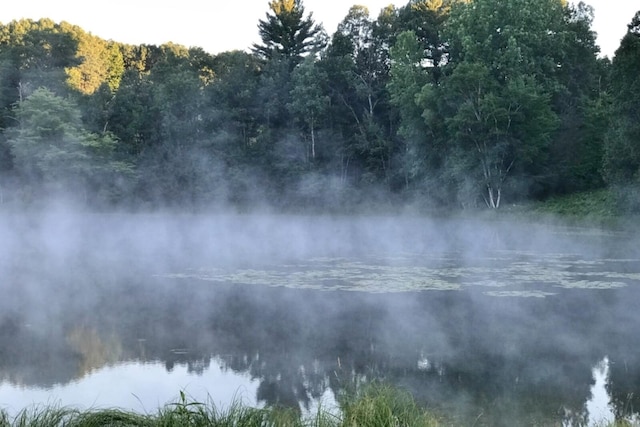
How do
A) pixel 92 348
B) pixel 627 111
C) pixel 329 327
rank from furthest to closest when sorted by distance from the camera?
pixel 627 111
pixel 329 327
pixel 92 348

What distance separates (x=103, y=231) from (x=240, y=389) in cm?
2163

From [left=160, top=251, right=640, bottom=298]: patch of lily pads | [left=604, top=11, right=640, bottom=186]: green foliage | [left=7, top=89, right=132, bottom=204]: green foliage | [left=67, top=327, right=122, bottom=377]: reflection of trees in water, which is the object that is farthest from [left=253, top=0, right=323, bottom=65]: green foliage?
[left=67, top=327, right=122, bottom=377]: reflection of trees in water

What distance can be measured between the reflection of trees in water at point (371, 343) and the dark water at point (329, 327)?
31mm

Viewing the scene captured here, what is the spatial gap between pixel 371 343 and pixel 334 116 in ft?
109

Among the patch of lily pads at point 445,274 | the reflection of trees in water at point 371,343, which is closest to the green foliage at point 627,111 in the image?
the patch of lily pads at point 445,274

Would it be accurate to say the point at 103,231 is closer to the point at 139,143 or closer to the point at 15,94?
the point at 139,143

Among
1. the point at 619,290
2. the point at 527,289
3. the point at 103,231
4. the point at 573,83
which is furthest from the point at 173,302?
the point at 573,83

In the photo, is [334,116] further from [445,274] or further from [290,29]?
[445,274]

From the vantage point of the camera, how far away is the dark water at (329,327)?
668 cm

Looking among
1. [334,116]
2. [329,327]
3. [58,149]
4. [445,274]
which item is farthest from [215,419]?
[58,149]

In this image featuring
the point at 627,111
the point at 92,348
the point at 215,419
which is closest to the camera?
the point at 215,419

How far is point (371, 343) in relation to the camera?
8758 mm

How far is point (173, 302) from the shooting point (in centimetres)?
1146

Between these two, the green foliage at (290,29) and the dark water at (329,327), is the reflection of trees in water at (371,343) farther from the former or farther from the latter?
the green foliage at (290,29)
